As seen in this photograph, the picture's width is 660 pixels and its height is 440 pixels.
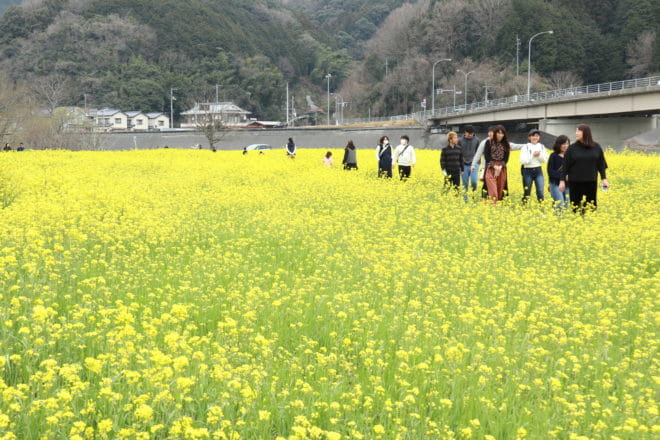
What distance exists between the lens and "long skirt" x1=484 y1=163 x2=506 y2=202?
39.7 feet

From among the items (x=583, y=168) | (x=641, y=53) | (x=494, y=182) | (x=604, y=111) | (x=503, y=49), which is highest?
(x=503, y=49)

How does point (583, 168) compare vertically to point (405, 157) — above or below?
below

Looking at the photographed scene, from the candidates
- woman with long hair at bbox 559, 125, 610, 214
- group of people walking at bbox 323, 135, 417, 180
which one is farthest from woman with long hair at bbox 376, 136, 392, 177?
woman with long hair at bbox 559, 125, 610, 214

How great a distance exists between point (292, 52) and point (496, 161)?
5458 inches

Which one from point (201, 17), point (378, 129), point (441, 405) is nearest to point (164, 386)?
point (441, 405)

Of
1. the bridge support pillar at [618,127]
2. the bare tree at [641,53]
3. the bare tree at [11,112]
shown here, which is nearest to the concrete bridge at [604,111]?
the bridge support pillar at [618,127]

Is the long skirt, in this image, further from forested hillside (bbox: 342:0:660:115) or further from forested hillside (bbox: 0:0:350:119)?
forested hillside (bbox: 0:0:350:119)

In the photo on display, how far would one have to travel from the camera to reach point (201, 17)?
128 metres

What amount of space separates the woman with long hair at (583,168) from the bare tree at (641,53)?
69.3 m

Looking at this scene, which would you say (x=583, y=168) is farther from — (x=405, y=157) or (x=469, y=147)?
(x=405, y=157)

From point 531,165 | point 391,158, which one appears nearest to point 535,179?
point 531,165

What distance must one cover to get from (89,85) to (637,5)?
287ft

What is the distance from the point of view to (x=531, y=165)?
1237 cm

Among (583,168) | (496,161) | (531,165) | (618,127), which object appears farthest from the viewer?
(618,127)
